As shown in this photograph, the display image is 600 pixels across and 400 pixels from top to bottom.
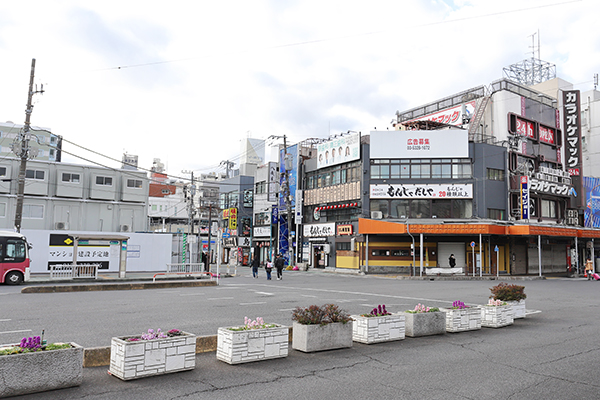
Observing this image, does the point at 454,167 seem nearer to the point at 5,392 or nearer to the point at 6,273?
the point at 6,273

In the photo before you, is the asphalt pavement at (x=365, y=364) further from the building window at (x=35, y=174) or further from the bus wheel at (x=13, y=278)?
the building window at (x=35, y=174)

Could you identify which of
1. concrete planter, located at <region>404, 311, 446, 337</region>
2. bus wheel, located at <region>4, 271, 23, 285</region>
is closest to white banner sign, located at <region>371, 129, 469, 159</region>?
bus wheel, located at <region>4, 271, 23, 285</region>

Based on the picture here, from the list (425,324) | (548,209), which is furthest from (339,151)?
(425,324)

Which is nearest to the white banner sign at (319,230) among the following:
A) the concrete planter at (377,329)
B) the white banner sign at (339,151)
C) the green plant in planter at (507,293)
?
the white banner sign at (339,151)

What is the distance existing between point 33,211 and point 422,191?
1361 inches

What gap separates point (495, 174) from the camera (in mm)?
41875

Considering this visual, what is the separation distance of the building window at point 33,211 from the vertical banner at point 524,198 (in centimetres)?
4247

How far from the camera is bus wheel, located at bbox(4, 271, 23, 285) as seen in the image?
2373cm

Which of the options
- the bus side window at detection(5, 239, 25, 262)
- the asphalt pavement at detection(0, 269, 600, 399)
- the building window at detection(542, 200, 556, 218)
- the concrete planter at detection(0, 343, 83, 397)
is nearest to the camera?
the concrete planter at detection(0, 343, 83, 397)

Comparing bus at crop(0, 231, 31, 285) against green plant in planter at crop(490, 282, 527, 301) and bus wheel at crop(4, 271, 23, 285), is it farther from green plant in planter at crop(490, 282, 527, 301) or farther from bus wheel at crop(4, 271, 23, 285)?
green plant in planter at crop(490, 282, 527, 301)

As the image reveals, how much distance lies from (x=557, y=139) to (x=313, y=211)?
26.9 meters

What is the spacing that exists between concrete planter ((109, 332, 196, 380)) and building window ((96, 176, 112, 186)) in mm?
39359

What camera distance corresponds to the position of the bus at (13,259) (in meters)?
23.6

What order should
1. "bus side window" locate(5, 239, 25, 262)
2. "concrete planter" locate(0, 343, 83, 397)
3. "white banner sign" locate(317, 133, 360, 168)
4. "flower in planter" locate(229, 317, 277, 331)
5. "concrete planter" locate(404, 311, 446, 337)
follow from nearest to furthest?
1. "concrete planter" locate(0, 343, 83, 397)
2. "flower in planter" locate(229, 317, 277, 331)
3. "concrete planter" locate(404, 311, 446, 337)
4. "bus side window" locate(5, 239, 25, 262)
5. "white banner sign" locate(317, 133, 360, 168)
